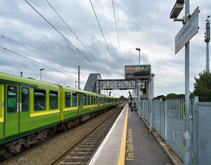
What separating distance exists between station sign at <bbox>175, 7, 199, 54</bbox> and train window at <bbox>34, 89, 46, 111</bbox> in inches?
232

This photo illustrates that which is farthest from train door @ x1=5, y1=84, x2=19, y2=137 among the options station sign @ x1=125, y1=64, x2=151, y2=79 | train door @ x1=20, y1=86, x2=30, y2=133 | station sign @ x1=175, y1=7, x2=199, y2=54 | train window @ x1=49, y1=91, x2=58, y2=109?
station sign @ x1=125, y1=64, x2=151, y2=79

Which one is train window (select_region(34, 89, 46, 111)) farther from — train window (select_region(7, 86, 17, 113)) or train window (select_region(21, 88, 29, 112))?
train window (select_region(7, 86, 17, 113))

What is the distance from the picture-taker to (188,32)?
3631 millimetres

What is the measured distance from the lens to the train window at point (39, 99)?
750cm

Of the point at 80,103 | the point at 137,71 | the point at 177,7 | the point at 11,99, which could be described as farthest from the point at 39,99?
the point at 137,71

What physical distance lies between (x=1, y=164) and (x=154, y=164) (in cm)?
472

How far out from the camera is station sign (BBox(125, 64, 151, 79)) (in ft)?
100

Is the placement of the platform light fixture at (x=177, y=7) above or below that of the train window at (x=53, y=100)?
above

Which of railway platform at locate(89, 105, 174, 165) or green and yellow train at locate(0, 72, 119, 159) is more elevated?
green and yellow train at locate(0, 72, 119, 159)

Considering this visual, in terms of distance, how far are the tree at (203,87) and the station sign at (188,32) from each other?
110 ft

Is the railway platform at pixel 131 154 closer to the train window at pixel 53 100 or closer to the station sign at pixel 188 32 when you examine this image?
the station sign at pixel 188 32

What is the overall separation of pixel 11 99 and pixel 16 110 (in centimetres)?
45

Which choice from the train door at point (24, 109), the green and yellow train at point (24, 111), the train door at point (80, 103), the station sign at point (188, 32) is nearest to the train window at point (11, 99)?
the green and yellow train at point (24, 111)

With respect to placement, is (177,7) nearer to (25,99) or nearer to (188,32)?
(188,32)
